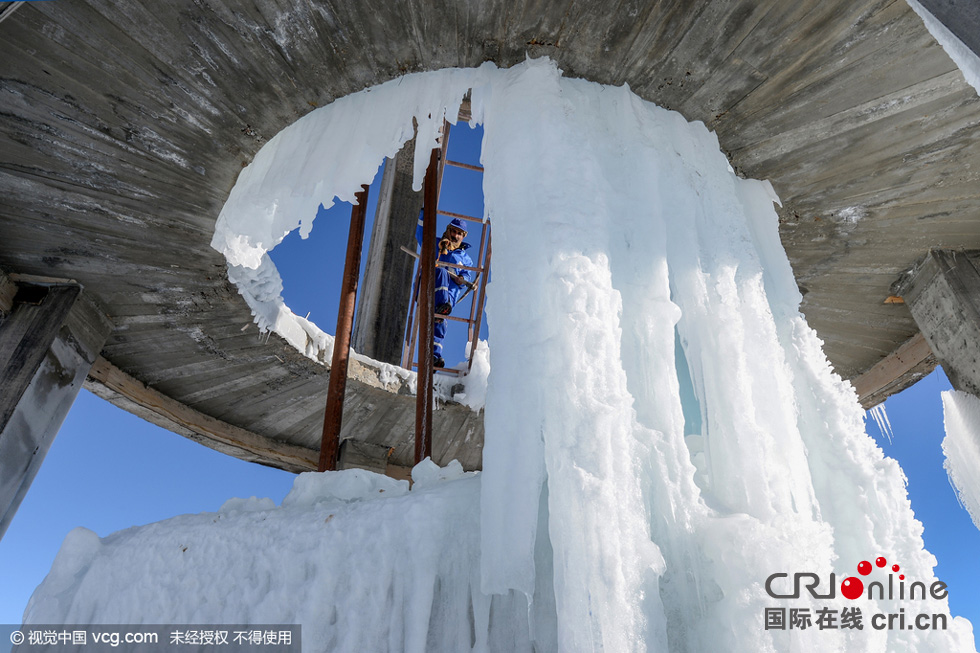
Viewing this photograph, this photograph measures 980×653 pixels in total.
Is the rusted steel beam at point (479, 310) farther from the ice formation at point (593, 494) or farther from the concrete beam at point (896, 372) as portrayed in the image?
the concrete beam at point (896, 372)

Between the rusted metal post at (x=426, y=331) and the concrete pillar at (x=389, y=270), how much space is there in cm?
292

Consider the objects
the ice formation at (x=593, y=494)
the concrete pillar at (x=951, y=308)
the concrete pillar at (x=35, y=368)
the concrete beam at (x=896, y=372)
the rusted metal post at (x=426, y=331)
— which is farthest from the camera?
the concrete beam at (x=896, y=372)

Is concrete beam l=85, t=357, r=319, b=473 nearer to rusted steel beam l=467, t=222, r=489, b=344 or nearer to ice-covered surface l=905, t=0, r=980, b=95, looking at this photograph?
rusted steel beam l=467, t=222, r=489, b=344

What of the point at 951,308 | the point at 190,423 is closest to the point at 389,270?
the point at 190,423

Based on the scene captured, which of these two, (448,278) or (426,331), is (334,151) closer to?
(426,331)

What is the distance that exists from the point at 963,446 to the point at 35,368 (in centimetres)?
710

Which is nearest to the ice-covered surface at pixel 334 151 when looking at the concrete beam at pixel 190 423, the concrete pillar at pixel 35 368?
the concrete pillar at pixel 35 368

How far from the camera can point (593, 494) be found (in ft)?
Result: 7.61

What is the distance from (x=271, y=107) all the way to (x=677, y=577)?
3.57m

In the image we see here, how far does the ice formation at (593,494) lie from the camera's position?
2293 millimetres

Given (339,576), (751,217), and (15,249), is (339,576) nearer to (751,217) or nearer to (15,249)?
(751,217)

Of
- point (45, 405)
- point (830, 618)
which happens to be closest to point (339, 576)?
point (830, 618)

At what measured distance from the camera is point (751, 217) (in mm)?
4422

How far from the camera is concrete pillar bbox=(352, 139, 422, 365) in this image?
777 cm
